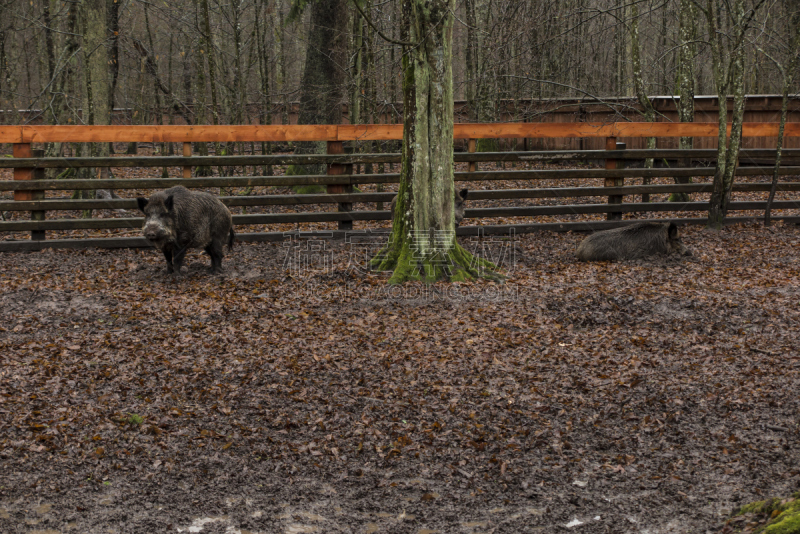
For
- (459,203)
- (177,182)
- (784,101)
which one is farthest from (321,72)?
(784,101)

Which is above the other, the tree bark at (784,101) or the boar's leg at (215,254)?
the tree bark at (784,101)

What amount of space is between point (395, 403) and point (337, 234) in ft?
20.3

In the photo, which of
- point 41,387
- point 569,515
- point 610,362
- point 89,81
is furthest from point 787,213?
point 89,81

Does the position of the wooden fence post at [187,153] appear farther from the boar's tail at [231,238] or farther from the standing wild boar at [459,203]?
the standing wild boar at [459,203]

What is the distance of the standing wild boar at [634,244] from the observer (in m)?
10.0

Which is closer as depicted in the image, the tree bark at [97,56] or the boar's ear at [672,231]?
the boar's ear at [672,231]

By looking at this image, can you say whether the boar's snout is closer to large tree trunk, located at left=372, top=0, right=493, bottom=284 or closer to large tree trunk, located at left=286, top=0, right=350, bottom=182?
large tree trunk, located at left=372, top=0, right=493, bottom=284

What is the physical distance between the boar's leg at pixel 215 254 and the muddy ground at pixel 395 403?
25.3 inches

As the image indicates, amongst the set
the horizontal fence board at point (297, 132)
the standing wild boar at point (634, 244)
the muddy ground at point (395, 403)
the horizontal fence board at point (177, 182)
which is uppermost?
the horizontal fence board at point (297, 132)

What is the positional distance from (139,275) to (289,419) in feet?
16.5

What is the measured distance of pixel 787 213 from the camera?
12.8 metres

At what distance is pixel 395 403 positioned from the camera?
5344 millimetres

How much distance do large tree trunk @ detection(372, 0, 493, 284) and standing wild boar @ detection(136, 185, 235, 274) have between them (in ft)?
8.57

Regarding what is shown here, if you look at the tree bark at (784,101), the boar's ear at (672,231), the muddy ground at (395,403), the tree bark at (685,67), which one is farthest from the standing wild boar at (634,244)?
the tree bark at (685,67)
